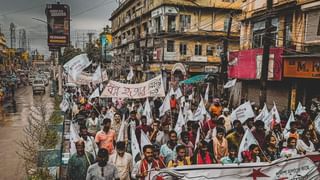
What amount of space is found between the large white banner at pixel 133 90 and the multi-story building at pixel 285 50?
6.85 metres

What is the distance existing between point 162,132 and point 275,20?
1327cm

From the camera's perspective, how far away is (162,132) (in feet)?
28.8

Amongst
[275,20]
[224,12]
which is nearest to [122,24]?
[224,12]

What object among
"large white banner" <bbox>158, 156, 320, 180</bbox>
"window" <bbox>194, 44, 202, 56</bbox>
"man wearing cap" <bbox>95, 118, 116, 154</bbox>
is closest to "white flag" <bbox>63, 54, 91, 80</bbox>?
"man wearing cap" <bbox>95, 118, 116, 154</bbox>

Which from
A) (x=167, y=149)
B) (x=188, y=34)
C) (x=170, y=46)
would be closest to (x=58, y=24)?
(x=170, y=46)

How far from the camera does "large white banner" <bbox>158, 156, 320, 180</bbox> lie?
220 inches

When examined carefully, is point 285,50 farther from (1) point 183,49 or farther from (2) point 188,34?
(1) point 183,49

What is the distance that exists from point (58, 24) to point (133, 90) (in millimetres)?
18359

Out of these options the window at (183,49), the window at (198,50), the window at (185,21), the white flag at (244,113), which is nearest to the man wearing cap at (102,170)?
the white flag at (244,113)

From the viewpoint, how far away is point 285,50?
60.1 ft

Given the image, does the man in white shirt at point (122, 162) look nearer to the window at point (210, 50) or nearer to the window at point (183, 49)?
the window at point (183, 49)

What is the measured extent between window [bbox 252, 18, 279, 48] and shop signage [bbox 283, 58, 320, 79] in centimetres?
201

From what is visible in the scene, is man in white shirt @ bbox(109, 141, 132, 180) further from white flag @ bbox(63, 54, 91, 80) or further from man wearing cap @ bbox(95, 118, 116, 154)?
white flag @ bbox(63, 54, 91, 80)

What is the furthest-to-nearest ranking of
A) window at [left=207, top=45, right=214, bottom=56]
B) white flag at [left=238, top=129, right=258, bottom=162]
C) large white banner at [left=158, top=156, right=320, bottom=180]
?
window at [left=207, top=45, right=214, bottom=56] → white flag at [left=238, top=129, right=258, bottom=162] → large white banner at [left=158, top=156, right=320, bottom=180]
